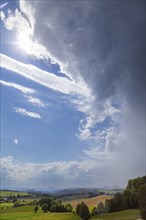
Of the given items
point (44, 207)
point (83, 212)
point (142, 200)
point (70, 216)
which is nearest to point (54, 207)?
point (44, 207)

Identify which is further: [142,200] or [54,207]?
[54,207]

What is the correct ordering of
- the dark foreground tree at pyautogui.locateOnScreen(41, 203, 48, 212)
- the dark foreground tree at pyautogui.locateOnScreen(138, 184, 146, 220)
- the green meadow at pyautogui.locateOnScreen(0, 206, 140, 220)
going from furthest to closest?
the dark foreground tree at pyautogui.locateOnScreen(41, 203, 48, 212) → the green meadow at pyautogui.locateOnScreen(0, 206, 140, 220) → the dark foreground tree at pyautogui.locateOnScreen(138, 184, 146, 220)

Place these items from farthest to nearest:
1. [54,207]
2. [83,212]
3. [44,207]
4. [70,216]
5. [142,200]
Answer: [44,207] → [54,207] → [70,216] → [83,212] → [142,200]

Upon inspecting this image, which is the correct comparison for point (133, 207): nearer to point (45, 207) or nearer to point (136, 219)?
point (136, 219)

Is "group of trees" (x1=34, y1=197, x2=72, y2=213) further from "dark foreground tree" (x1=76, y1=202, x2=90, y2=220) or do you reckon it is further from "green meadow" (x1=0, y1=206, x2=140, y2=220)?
"dark foreground tree" (x1=76, y1=202, x2=90, y2=220)

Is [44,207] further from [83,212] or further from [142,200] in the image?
[142,200]

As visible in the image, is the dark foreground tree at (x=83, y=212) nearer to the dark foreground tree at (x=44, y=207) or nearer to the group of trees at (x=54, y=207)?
the group of trees at (x=54, y=207)

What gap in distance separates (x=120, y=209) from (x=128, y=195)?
6.06 meters

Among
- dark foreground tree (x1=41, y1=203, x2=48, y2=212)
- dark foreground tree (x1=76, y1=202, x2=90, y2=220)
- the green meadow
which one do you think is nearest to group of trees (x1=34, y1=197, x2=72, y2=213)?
dark foreground tree (x1=41, y1=203, x2=48, y2=212)

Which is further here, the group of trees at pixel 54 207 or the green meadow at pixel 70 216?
the group of trees at pixel 54 207

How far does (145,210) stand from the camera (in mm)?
88938

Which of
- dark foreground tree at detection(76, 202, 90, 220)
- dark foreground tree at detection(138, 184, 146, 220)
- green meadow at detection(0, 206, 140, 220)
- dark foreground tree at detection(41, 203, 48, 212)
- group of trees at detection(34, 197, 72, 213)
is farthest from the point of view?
dark foreground tree at detection(41, 203, 48, 212)

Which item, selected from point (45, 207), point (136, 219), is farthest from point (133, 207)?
point (45, 207)

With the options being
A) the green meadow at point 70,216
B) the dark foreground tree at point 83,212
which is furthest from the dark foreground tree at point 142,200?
the dark foreground tree at point 83,212
